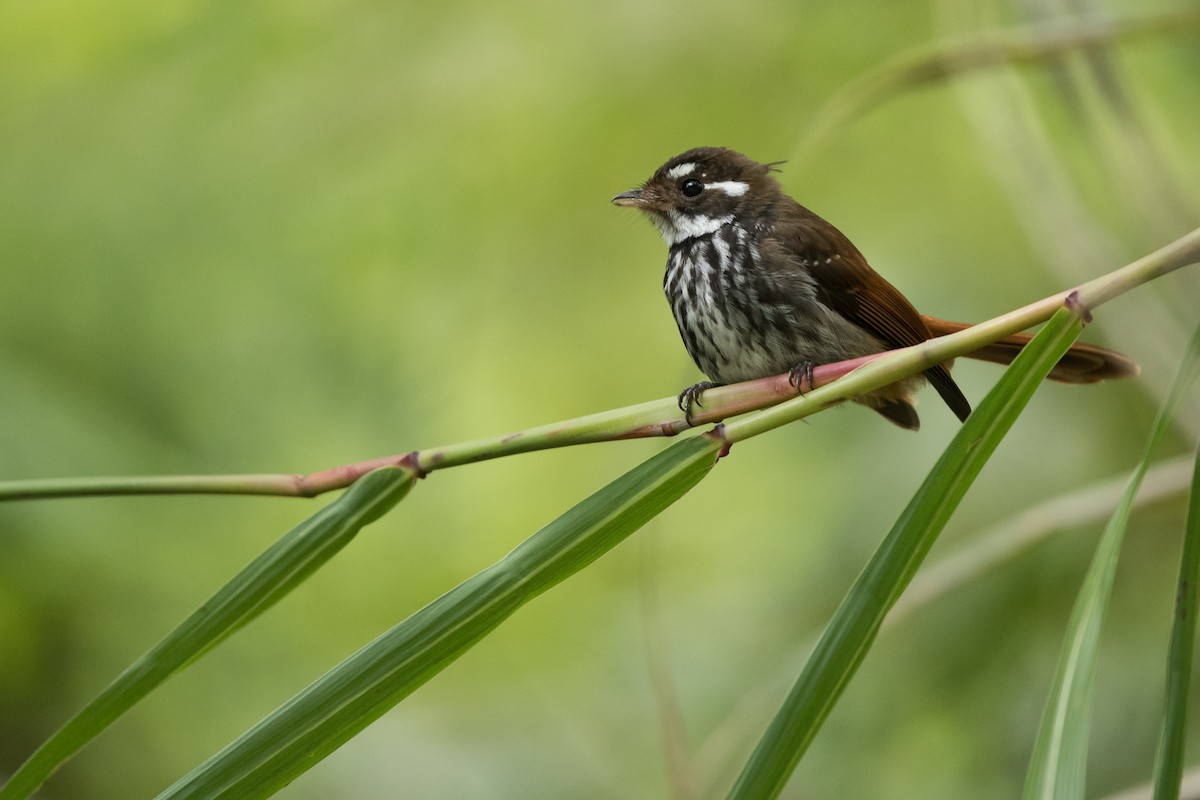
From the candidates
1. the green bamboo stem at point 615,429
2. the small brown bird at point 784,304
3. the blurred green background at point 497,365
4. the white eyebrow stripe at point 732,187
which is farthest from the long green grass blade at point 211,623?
the blurred green background at point 497,365

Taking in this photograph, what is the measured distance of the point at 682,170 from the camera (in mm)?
3102

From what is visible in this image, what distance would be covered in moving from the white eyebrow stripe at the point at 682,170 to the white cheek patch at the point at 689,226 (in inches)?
4.6

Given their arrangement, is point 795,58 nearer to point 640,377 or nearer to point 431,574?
point 640,377

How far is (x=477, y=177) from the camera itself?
4926 mm

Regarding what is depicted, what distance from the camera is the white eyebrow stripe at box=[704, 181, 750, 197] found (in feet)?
9.90

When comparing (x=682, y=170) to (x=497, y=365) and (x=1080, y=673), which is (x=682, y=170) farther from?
(x=1080, y=673)

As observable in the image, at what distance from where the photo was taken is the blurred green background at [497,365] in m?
3.75

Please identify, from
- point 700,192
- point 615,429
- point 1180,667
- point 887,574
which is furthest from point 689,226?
point 1180,667

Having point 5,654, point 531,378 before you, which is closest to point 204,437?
point 5,654

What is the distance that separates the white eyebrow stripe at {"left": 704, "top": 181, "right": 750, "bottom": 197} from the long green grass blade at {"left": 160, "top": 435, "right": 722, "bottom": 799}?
5.71ft

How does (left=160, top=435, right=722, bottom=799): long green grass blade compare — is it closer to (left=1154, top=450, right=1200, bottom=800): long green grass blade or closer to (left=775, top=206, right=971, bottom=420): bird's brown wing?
(left=1154, top=450, right=1200, bottom=800): long green grass blade

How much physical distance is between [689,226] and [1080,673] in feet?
6.10

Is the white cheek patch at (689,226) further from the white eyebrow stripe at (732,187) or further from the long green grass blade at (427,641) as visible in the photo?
the long green grass blade at (427,641)

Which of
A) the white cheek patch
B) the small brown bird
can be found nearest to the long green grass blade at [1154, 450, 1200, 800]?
the small brown bird
